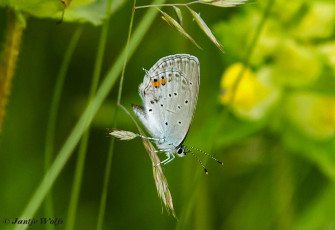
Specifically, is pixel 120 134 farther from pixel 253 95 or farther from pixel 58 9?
pixel 253 95

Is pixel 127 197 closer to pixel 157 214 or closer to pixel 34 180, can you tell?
pixel 157 214

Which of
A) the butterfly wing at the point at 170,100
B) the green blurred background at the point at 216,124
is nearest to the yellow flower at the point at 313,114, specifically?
the green blurred background at the point at 216,124

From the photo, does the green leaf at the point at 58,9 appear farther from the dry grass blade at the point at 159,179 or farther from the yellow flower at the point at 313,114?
the yellow flower at the point at 313,114

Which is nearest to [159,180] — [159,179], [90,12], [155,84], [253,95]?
[159,179]

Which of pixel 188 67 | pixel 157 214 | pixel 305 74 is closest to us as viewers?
pixel 188 67

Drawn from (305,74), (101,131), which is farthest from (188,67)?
(101,131)
